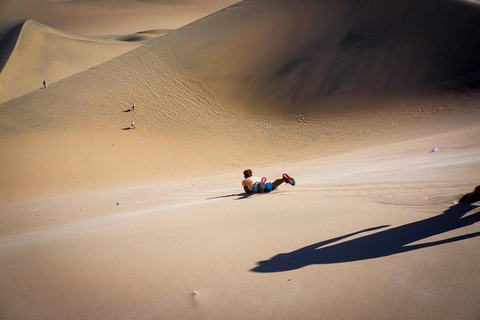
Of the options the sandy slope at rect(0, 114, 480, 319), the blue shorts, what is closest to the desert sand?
the sandy slope at rect(0, 114, 480, 319)

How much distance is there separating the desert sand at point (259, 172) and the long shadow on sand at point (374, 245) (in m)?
0.02

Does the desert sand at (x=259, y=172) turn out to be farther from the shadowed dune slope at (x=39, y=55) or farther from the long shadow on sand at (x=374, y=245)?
the shadowed dune slope at (x=39, y=55)

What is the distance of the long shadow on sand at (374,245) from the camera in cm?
287

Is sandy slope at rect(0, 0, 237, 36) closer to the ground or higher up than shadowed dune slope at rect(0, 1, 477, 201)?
higher up

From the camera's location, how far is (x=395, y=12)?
2242cm

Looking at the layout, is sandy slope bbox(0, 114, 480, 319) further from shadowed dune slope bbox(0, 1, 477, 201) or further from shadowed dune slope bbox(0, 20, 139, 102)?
shadowed dune slope bbox(0, 20, 139, 102)

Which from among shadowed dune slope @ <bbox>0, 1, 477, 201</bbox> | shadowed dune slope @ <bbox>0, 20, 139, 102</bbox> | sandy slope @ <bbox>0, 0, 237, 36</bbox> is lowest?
shadowed dune slope @ <bbox>0, 1, 477, 201</bbox>

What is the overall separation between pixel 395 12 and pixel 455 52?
18.8ft

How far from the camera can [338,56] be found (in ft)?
72.3

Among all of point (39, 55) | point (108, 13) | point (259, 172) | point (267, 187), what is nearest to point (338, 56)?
point (259, 172)

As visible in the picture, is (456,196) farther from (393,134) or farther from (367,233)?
(393,134)

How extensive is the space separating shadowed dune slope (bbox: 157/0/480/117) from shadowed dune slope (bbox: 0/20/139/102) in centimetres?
2250

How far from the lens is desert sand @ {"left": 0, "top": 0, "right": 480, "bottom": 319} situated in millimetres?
2629

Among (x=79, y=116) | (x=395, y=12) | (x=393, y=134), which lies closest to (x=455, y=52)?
(x=395, y=12)
